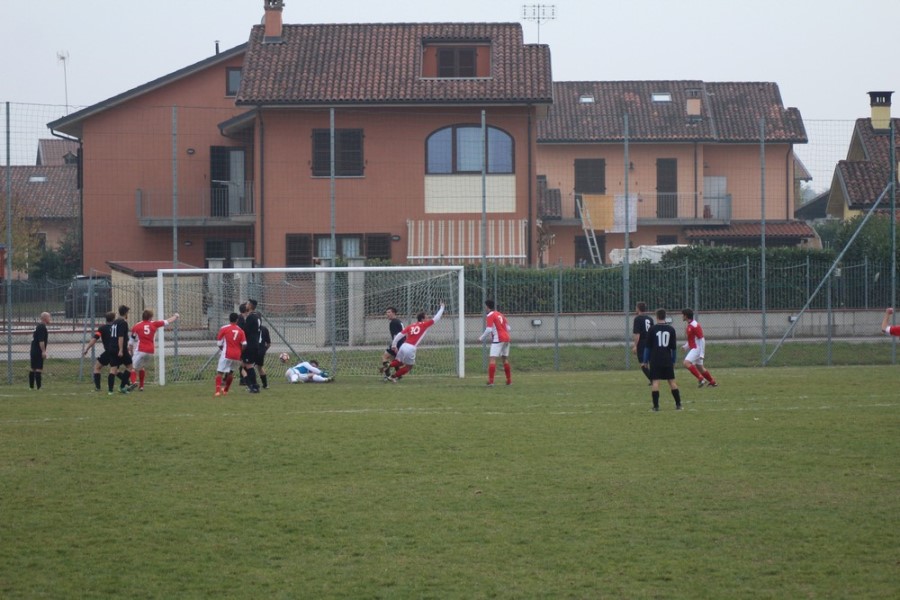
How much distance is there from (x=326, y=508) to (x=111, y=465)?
3546mm

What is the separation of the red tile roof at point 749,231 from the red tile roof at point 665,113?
162 inches

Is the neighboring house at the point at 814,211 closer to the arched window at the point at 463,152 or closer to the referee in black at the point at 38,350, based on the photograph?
the arched window at the point at 463,152

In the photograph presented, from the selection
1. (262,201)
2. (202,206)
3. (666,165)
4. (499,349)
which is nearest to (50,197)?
(202,206)

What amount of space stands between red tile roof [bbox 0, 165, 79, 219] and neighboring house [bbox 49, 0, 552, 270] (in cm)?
2356

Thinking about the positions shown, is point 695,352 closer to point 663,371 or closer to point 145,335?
point 663,371

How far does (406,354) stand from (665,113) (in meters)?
33.0

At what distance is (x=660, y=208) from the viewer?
1893 inches

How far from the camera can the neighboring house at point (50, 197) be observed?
63188 mm

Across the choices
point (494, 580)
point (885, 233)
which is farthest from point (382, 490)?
point (885, 233)

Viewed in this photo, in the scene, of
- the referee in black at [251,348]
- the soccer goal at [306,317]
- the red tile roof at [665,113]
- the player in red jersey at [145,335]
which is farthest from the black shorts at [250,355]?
the red tile roof at [665,113]

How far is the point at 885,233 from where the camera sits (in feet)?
112

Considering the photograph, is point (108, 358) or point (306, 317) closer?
point (108, 358)

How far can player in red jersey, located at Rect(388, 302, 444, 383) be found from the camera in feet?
78.0

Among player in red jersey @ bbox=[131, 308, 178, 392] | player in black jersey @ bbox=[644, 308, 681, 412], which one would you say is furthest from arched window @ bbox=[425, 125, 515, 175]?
player in black jersey @ bbox=[644, 308, 681, 412]
